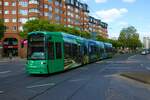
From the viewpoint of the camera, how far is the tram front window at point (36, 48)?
83.3ft

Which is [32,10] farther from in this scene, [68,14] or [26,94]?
[26,94]

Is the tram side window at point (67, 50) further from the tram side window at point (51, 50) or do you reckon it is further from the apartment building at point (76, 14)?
the apartment building at point (76, 14)

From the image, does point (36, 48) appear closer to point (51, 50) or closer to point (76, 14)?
point (51, 50)

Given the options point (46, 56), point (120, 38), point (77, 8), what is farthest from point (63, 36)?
point (120, 38)

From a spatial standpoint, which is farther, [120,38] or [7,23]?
[120,38]

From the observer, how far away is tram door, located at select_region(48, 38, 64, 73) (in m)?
26.1

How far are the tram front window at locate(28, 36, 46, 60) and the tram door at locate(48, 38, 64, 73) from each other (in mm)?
652

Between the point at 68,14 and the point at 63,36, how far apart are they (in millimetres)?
113005

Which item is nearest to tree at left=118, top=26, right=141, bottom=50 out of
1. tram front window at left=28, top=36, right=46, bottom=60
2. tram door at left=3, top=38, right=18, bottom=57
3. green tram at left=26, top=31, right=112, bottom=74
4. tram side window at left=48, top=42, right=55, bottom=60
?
tram door at left=3, top=38, right=18, bottom=57

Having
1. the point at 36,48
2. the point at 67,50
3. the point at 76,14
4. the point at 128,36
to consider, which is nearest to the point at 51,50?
the point at 36,48

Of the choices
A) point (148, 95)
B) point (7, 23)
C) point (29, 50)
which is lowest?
point (148, 95)

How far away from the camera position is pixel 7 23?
112 m

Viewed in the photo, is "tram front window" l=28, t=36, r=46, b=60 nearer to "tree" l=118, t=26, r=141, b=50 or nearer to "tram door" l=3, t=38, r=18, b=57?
"tram door" l=3, t=38, r=18, b=57

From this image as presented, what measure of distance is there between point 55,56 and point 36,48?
6.91 ft
